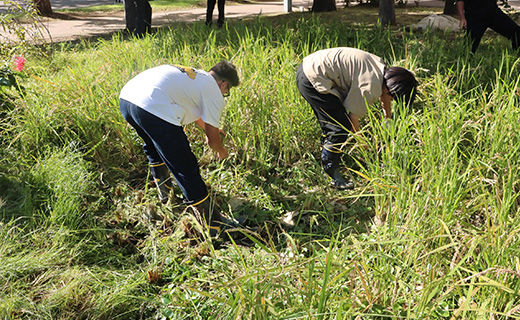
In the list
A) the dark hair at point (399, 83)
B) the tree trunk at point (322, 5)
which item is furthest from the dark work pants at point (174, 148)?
the tree trunk at point (322, 5)

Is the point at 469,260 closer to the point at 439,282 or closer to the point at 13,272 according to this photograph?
the point at 439,282

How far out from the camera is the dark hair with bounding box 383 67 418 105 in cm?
244

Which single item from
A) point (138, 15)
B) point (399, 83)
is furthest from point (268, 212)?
point (138, 15)

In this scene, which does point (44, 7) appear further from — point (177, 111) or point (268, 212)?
point (268, 212)

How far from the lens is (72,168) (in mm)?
2723

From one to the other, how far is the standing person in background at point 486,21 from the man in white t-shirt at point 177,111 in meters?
2.98

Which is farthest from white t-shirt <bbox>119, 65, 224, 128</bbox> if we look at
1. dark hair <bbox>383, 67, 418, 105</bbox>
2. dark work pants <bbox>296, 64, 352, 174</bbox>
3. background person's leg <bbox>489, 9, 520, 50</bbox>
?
background person's leg <bbox>489, 9, 520, 50</bbox>

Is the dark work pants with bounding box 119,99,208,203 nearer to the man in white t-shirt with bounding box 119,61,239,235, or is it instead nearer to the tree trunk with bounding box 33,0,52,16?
the man in white t-shirt with bounding box 119,61,239,235

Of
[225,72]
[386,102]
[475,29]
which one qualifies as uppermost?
[475,29]

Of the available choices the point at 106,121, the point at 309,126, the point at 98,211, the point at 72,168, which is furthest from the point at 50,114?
the point at 309,126

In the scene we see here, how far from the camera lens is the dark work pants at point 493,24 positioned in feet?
13.3

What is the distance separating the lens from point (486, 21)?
4090 mm

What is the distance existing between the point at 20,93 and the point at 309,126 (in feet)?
7.57

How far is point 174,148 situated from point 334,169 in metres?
1.12
